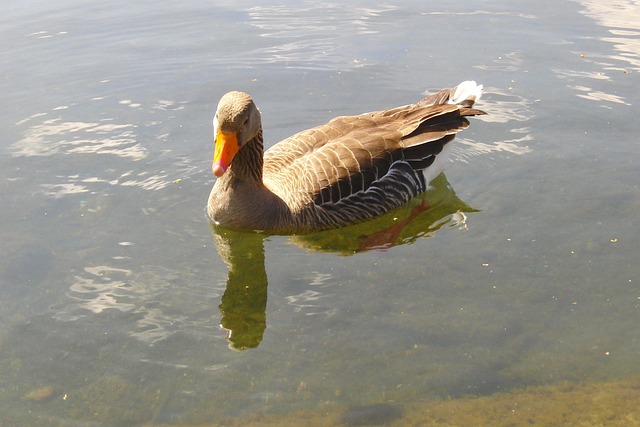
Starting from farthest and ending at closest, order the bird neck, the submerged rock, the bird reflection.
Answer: the bird neck < the bird reflection < the submerged rock

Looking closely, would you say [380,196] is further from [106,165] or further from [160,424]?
[160,424]

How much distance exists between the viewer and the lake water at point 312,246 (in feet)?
20.5

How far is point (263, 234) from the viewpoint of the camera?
8633mm

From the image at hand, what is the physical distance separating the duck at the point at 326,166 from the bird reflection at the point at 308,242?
11 cm

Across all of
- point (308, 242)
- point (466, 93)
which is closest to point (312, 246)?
point (308, 242)

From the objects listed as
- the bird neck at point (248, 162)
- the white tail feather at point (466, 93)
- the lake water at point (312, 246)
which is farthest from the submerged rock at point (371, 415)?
the white tail feather at point (466, 93)

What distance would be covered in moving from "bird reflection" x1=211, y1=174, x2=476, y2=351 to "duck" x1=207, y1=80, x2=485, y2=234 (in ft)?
0.36

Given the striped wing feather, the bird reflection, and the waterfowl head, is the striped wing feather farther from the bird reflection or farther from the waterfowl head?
the waterfowl head

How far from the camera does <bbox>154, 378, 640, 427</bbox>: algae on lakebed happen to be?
5.88 metres

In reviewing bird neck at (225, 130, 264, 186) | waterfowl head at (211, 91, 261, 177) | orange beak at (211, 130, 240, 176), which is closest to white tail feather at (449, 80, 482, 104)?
bird neck at (225, 130, 264, 186)

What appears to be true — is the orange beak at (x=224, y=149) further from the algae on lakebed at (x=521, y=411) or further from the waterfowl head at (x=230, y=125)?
the algae on lakebed at (x=521, y=411)

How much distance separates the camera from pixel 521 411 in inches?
236

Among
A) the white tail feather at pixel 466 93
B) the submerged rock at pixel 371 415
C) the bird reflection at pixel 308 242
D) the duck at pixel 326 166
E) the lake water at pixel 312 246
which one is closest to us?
the submerged rock at pixel 371 415

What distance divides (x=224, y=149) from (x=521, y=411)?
3.75 meters
